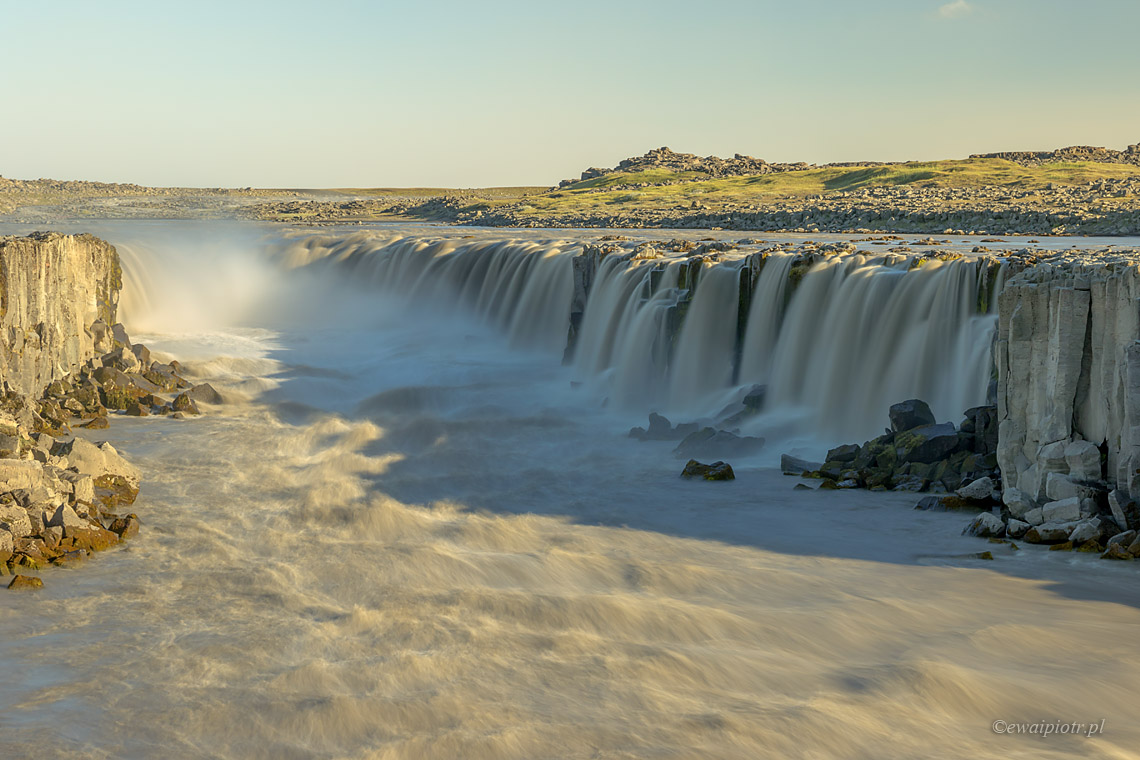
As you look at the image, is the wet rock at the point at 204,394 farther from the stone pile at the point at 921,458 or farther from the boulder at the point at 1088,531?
the boulder at the point at 1088,531

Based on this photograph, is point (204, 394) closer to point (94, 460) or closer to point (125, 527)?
point (94, 460)

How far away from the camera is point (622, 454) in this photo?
1848 cm

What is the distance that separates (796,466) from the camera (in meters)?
16.3

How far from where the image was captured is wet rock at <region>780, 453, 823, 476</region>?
16172mm

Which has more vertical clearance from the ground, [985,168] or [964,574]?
[985,168]

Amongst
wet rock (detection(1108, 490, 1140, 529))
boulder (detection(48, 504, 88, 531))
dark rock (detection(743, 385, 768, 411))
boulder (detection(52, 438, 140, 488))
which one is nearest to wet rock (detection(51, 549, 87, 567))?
boulder (detection(48, 504, 88, 531))

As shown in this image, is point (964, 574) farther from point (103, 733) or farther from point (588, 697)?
point (103, 733)

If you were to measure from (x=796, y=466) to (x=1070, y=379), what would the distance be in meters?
4.70

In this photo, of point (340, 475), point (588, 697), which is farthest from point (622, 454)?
point (588, 697)

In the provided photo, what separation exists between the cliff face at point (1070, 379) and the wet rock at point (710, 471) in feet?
13.7

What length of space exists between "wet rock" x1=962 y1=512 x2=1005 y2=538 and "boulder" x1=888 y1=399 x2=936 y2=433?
342 cm

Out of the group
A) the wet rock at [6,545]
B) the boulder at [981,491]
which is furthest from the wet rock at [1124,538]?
the wet rock at [6,545]

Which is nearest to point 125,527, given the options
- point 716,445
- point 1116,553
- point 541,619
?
point 541,619

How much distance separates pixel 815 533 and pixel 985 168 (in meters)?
75.6
